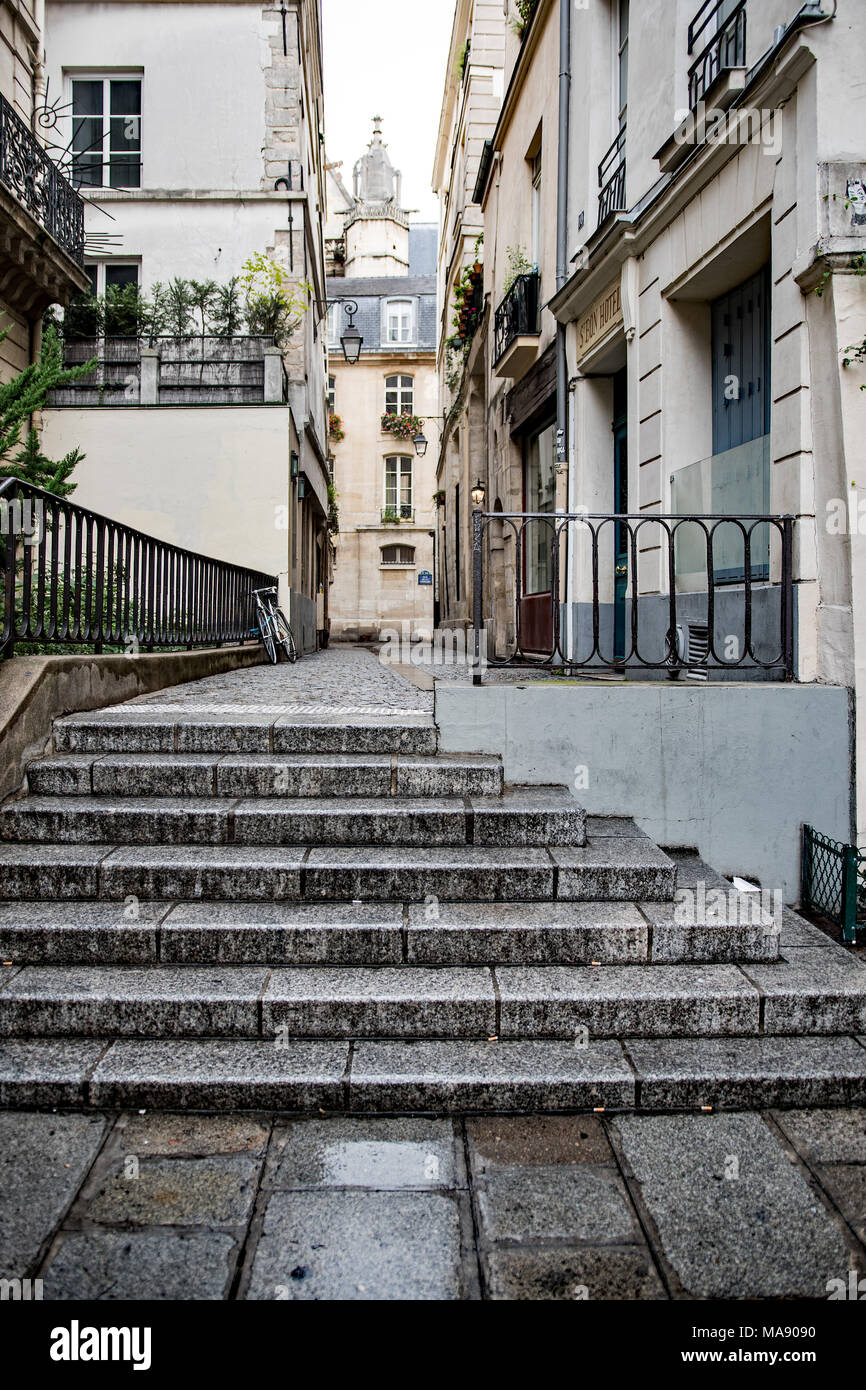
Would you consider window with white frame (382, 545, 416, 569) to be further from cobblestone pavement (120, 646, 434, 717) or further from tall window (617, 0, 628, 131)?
tall window (617, 0, 628, 131)

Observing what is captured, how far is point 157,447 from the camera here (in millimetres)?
14602

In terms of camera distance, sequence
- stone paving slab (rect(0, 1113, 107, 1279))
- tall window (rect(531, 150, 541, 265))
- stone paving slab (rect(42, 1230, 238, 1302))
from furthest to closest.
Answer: tall window (rect(531, 150, 541, 265))
stone paving slab (rect(0, 1113, 107, 1279))
stone paving slab (rect(42, 1230, 238, 1302))

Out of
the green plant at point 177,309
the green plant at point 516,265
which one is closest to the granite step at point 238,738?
the green plant at point 516,265

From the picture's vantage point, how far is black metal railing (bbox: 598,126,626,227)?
8438 mm

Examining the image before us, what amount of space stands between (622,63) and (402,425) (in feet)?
92.5

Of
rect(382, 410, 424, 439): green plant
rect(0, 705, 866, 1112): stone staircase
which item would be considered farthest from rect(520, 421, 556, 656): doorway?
rect(382, 410, 424, 439): green plant

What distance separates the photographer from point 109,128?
54.9ft

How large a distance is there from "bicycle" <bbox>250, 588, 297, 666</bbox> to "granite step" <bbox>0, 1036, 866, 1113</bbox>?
9.68 m

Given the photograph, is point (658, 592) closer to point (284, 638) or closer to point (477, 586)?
point (477, 586)

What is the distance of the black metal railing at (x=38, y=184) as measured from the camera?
10.7 m

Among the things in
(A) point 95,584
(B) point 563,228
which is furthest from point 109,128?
(A) point 95,584
